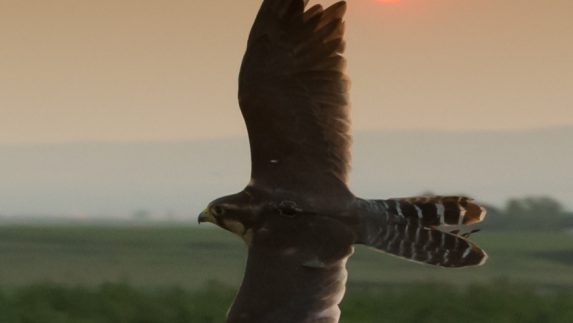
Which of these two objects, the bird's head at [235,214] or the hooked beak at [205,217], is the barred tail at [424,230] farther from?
the hooked beak at [205,217]

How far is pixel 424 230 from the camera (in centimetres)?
503

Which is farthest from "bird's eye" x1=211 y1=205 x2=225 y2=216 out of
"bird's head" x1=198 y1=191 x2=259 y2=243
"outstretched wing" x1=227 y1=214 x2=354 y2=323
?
"outstretched wing" x1=227 y1=214 x2=354 y2=323

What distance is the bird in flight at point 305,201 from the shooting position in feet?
16.4

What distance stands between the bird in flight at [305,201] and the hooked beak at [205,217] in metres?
0.06

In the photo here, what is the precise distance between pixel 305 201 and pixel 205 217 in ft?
1.51

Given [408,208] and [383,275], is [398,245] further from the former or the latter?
[383,275]

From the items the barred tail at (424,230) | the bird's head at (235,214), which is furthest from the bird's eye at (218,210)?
the barred tail at (424,230)

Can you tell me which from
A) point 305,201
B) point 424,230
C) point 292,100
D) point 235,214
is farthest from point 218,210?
point 424,230

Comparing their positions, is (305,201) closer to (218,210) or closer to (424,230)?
(218,210)

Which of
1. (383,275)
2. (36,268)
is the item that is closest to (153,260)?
(36,268)

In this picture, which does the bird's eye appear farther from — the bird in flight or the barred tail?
the barred tail

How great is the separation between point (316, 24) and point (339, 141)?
50 cm

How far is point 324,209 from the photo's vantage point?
5055 mm

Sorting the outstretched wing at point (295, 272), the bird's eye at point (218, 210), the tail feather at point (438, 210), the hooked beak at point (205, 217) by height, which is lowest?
the outstretched wing at point (295, 272)
